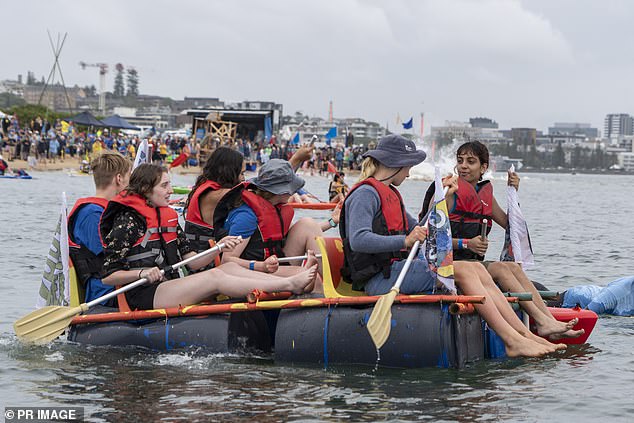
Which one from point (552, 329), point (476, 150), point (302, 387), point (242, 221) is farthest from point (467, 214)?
point (302, 387)

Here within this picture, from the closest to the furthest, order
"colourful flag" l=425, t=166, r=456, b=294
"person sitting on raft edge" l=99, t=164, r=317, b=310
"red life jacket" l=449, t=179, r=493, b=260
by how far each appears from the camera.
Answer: "colourful flag" l=425, t=166, r=456, b=294 → "person sitting on raft edge" l=99, t=164, r=317, b=310 → "red life jacket" l=449, t=179, r=493, b=260

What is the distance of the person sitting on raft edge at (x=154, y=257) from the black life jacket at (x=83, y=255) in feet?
0.92

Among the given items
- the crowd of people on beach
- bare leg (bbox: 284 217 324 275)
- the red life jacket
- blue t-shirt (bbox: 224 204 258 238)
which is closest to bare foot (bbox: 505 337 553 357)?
the red life jacket

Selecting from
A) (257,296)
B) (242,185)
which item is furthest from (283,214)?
(257,296)

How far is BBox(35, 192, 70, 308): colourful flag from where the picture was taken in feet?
24.5

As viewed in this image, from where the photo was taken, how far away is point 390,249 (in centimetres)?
666

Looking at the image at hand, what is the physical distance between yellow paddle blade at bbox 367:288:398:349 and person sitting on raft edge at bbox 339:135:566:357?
0.42 metres

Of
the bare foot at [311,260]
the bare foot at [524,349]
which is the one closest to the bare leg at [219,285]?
the bare foot at [311,260]

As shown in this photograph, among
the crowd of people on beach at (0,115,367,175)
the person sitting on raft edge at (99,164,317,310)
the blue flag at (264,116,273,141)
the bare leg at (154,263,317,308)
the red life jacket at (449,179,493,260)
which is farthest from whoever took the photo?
the blue flag at (264,116,273,141)

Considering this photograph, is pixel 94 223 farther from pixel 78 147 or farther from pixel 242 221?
pixel 78 147

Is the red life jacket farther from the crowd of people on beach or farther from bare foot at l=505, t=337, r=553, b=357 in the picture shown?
the crowd of people on beach

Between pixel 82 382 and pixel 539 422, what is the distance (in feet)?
9.91

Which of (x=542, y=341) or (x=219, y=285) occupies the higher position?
(x=219, y=285)

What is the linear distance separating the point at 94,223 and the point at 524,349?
129 inches
